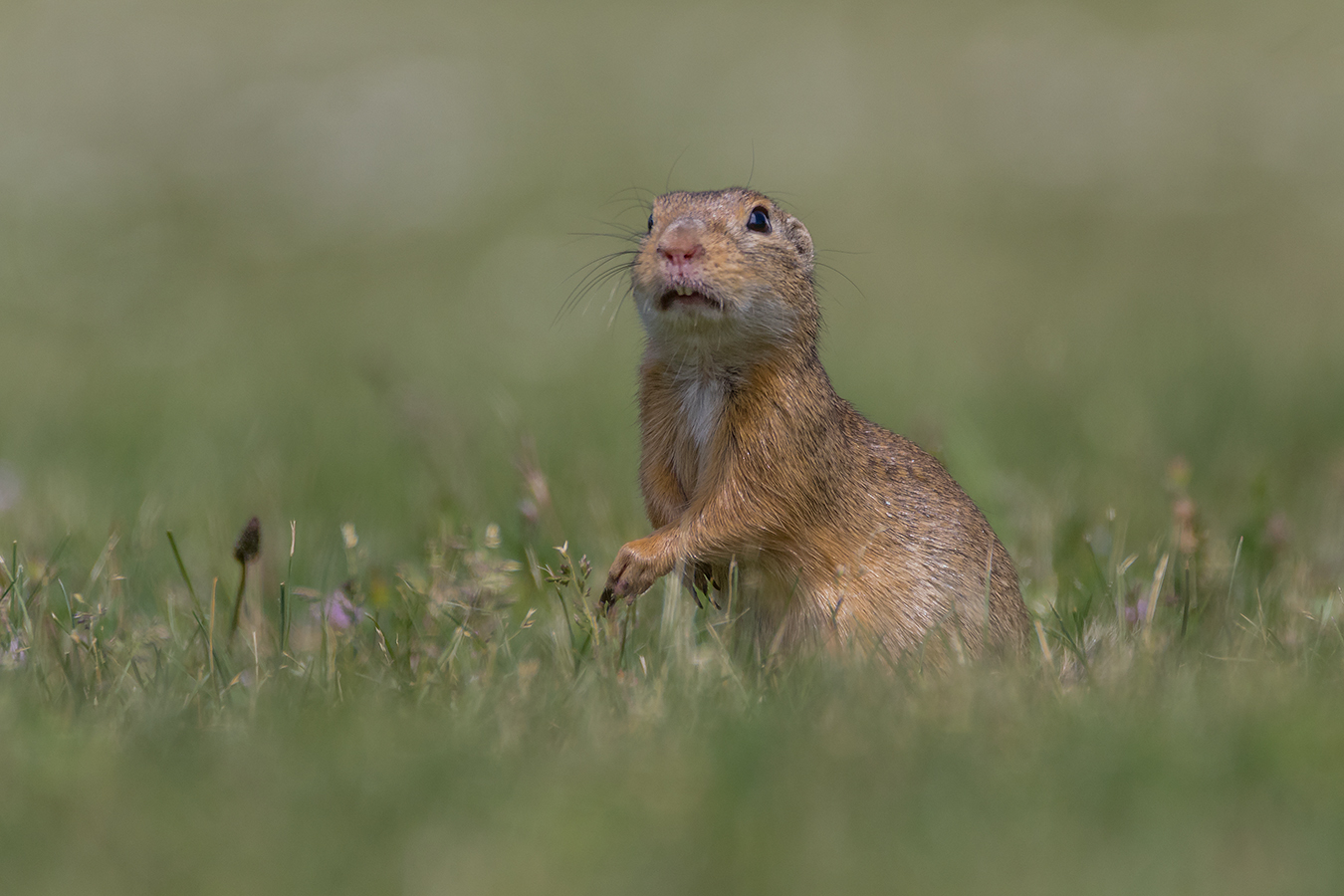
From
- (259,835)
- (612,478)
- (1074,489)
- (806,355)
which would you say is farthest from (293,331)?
(259,835)

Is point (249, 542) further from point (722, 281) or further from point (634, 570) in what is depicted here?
point (722, 281)

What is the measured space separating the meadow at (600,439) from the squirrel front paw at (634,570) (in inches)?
4.2

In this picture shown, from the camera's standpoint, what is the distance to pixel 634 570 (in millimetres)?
4293

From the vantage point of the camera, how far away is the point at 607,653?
3982 millimetres

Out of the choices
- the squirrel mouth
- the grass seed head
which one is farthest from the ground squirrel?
the grass seed head

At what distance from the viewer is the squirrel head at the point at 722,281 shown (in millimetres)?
4254

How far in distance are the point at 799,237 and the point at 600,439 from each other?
3359 mm

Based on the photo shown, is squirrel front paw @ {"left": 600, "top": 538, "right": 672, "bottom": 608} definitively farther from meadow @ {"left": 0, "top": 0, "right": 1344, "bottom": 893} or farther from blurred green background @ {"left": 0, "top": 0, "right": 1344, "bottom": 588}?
blurred green background @ {"left": 0, "top": 0, "right": 1344, "bottom": 588}

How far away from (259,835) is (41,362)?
806 cm

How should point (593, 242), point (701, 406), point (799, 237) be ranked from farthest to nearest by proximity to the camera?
point (593, 242)
point (799, 237)
point (701, 406)

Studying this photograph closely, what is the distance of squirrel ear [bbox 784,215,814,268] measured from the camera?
4820 millimetres

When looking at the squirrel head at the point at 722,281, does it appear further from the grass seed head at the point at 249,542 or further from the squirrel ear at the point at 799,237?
the grass seed head at the point at 249,542

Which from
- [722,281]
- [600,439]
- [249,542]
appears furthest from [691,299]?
[600,439]

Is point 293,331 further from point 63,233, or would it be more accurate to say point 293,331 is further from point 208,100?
point 208,100
